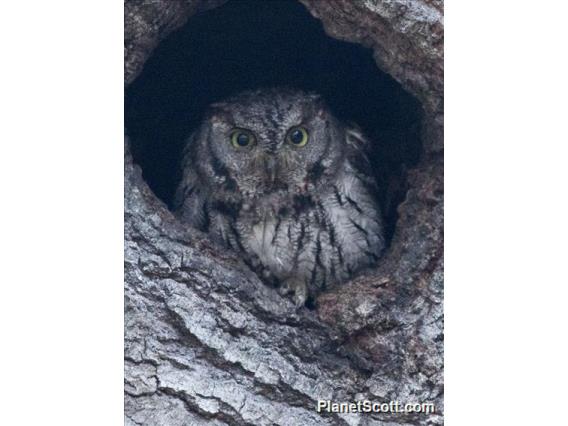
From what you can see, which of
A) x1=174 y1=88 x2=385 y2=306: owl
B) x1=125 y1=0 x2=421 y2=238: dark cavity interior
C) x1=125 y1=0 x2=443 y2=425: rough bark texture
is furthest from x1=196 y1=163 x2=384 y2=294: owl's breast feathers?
x1=125 y1=0 x2=443 y2=425: rough bark texture

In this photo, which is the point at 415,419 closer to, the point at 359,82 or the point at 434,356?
the point at 434,356

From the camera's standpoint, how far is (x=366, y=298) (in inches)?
119

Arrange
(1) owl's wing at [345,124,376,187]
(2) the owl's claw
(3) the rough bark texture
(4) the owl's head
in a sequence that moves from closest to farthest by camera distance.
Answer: (3) the rough bark texture
(2) the owl's claw
(4) the owl's head
(1) owl's wing at [345,124,376,187]

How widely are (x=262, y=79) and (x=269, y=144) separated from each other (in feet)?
1.31

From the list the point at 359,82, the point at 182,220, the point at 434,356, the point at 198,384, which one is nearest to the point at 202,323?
the point at 198,384

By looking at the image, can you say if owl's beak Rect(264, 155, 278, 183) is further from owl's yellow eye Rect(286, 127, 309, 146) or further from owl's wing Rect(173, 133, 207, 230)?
owl's wing Rect(173, 133, 207, 230)

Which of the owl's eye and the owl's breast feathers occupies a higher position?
the owl's eye

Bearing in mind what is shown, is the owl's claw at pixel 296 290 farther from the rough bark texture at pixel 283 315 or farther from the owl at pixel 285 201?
the rough bark texture at pixel 283 315

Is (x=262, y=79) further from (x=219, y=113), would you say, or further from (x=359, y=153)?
(x=359, y=153)

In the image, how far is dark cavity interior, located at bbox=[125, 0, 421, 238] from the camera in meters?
3.40

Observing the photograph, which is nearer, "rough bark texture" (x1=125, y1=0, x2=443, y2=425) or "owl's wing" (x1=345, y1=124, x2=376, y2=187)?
"rough bark texture" (x1=125, y1=0, x2=443, y2=425)

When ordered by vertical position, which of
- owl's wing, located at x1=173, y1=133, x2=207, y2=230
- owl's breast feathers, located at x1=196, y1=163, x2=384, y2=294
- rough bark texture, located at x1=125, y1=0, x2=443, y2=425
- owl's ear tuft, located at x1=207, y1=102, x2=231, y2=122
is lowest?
rough bark texture, located at x1=125, y1=0, x2=443, y2=425

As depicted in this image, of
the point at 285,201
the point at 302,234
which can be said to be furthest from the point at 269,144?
the point at 302,234

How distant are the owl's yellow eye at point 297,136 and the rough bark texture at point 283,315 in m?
0.43
